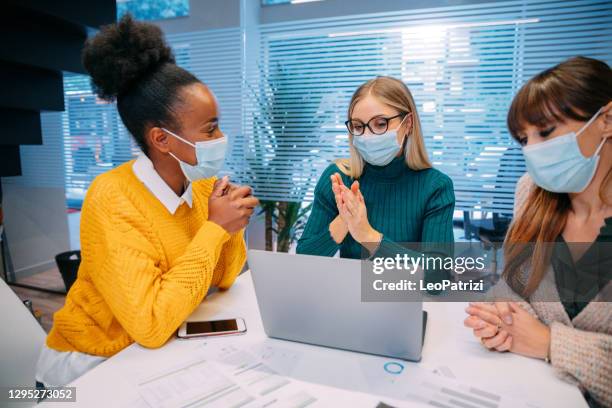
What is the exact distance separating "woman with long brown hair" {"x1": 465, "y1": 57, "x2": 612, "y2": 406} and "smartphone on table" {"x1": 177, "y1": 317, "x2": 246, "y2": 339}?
559 millimetres

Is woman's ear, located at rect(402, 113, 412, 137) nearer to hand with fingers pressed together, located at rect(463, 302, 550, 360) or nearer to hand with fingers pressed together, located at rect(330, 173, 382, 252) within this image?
hand with fingers pressed together, located at rect(330, 173, 382, 252)

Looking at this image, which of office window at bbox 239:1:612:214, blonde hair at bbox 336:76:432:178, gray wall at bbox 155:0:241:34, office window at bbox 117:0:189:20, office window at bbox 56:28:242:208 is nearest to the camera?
blonde hair at bbox 336:76:432:178

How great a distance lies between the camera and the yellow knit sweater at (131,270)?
929mm

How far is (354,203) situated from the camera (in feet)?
4.04

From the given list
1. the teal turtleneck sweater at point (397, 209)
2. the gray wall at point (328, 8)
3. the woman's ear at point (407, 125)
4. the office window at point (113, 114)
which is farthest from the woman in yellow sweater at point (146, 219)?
the gray wall at point (328, 8)

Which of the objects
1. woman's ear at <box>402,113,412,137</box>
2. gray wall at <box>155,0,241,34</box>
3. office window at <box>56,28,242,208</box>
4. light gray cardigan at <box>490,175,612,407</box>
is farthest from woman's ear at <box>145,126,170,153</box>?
gray wall at <box>155,0,241,34</box>

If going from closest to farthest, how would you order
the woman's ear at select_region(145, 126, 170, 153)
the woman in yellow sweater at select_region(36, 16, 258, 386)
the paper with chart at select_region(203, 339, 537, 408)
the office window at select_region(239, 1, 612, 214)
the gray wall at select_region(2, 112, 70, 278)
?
the paper with chart at select_region(203, 339, 537, 408) < the woman in yellow sweater at select_region(36, 16, 258, 386) < the woman's ear at select_region(145, 126, 170, 153) < the office window at select_region(239, 1, 612, 214) < the gray wall at select_region(2, 112, 70, 278)

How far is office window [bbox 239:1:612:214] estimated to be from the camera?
94.2 inches

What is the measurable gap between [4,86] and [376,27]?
8.02ft

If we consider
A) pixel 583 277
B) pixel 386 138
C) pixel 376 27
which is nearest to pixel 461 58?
pixel 376 27

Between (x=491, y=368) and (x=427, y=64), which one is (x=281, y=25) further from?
(x=491, y=368)

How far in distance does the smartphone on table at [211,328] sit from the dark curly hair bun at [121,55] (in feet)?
2.40

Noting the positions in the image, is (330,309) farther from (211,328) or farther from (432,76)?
(432,76)

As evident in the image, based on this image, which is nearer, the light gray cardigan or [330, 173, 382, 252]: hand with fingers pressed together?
the light gray cardigan
